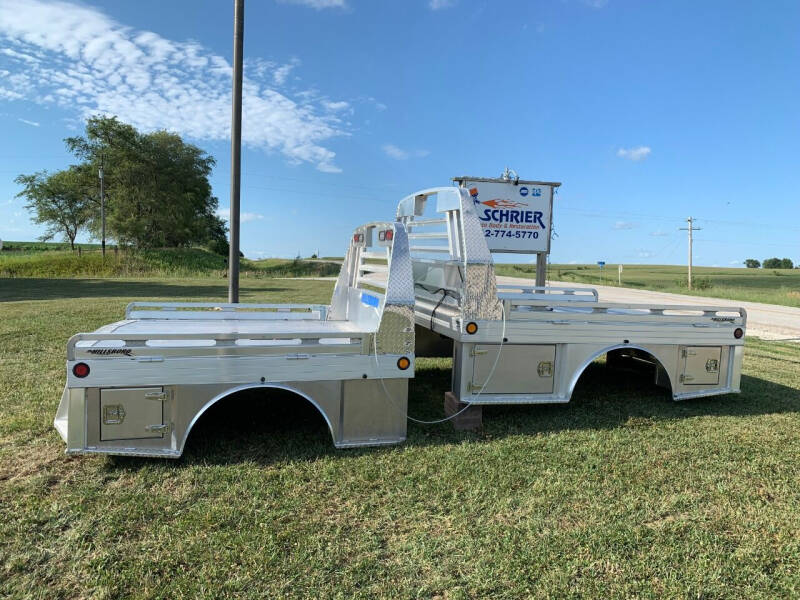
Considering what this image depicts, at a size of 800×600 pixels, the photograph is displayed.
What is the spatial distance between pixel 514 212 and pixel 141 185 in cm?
4409

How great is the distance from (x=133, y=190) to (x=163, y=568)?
48.3 m

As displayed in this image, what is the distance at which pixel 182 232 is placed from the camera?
46625mm

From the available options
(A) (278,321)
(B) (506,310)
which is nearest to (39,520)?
(A) (278,321)

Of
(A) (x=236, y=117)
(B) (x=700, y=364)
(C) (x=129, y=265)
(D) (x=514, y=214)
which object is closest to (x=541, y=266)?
(D) (x=514, y=214)

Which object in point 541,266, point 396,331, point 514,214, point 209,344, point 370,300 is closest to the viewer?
point 209,344

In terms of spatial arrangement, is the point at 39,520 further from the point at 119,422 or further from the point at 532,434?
the point at 532,434

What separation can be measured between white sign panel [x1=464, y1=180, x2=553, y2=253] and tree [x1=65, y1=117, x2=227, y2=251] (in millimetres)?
40911

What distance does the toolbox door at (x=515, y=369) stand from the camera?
4211mm

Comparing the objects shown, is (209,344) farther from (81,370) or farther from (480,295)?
(480,295)

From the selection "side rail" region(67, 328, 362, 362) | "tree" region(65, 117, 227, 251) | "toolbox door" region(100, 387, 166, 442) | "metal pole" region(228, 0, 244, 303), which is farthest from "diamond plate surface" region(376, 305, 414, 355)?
"tree" region(65, 117, 227, 251)

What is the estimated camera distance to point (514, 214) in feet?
28.3

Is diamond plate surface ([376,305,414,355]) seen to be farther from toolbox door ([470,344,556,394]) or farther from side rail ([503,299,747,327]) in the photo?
side rail ([503,299,747,327])

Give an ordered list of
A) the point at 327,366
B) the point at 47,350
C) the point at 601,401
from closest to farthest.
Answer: the point at 327,366, the point at 601,401, the point at 47,350

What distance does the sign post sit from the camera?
336 inches
